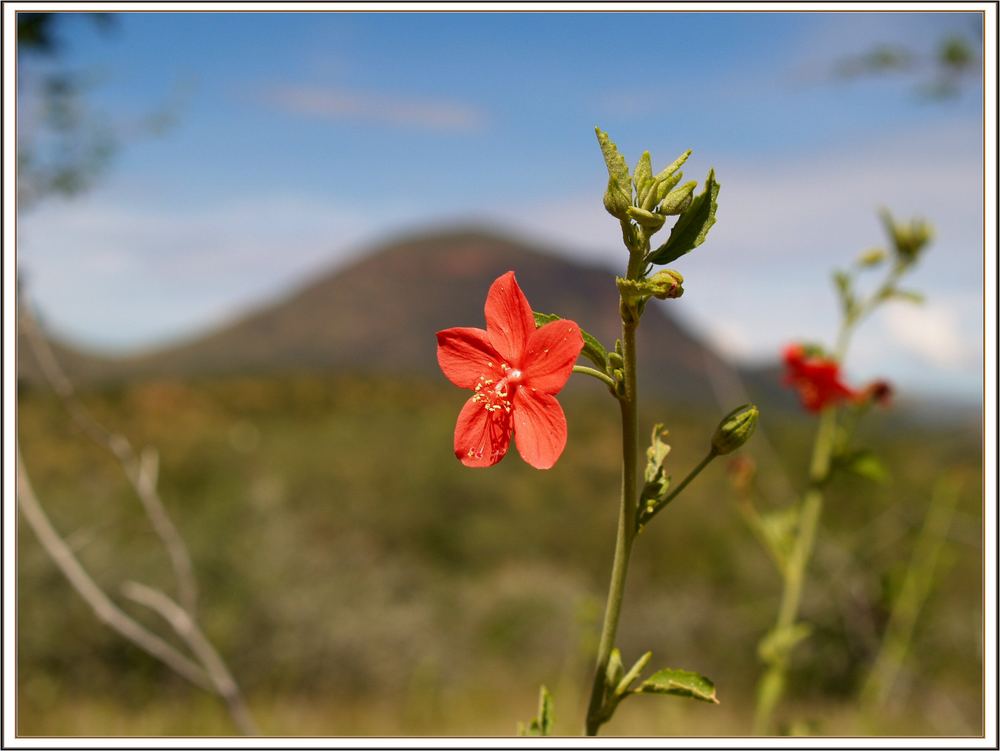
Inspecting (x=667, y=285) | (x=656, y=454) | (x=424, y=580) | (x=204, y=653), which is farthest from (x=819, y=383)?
(x=424, y=580)

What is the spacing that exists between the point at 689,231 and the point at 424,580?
239 inches

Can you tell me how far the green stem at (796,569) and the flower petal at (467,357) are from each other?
0.96 metres

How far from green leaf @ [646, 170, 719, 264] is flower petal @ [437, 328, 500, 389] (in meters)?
0.21

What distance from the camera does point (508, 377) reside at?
2.71ft

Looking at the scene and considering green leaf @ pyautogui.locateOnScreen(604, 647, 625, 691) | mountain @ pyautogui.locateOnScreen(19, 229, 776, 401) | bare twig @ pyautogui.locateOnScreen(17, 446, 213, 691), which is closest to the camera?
green leaf @ pyautogui.locateOnScreen(604, 647, 625, 691)

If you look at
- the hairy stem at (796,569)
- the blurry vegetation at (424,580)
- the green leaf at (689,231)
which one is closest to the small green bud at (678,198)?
the green leaf at (689,231)

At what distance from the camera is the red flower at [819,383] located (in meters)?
1.70

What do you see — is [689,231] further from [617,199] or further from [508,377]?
[508,377]

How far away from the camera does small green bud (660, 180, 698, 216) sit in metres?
0.69

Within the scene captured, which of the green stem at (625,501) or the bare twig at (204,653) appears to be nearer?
the green stem at (625,501)

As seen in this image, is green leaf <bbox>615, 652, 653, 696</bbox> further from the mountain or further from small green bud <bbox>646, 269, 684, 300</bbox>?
the mountain

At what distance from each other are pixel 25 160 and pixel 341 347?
974 cm

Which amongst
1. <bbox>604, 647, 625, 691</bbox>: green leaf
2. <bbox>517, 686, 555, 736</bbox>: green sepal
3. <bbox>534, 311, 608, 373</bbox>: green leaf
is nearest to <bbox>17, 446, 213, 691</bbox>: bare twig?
<bbox>517, 686, 555, 736</bbox>: green sepal

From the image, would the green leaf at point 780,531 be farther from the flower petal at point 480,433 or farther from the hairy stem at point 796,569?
the flower petal at point 480,433
